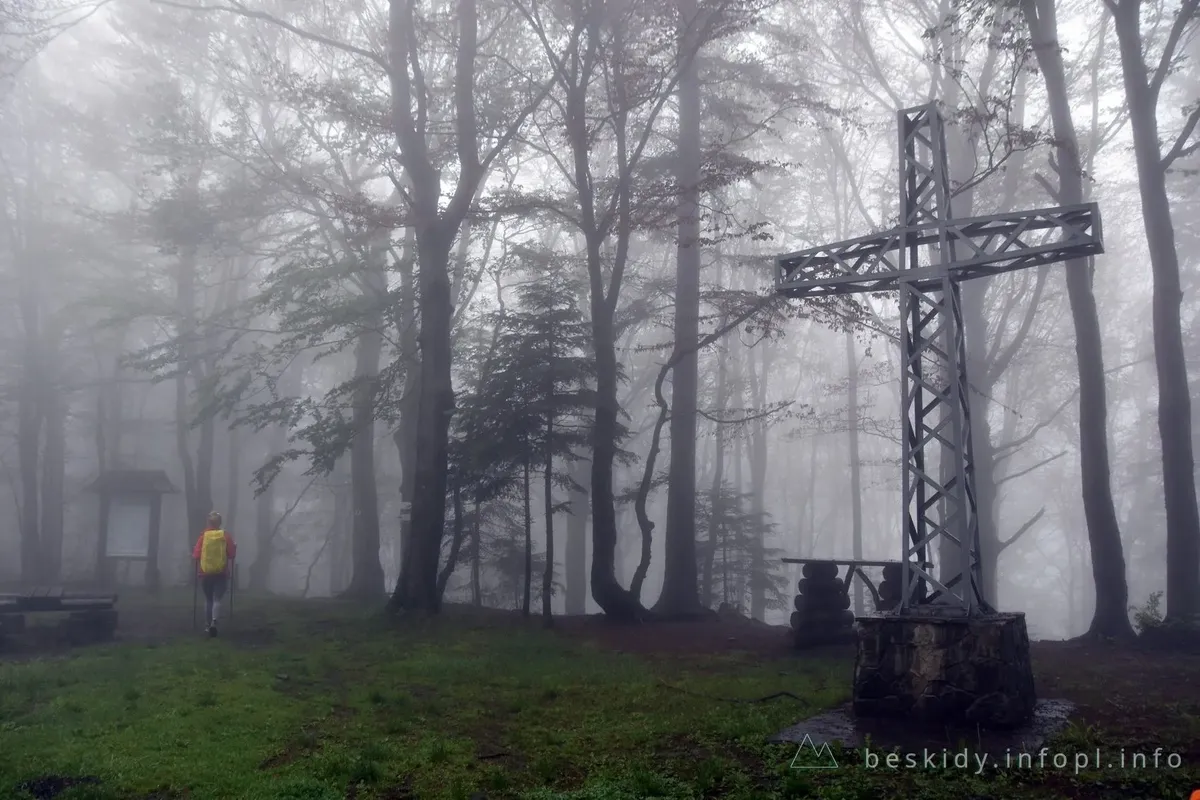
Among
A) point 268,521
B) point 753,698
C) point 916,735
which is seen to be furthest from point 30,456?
point 916,735

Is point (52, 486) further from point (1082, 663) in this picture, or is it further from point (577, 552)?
point (1082, 663)

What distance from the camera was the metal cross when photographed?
8641mm

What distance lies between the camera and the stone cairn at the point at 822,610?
13313 millimetres

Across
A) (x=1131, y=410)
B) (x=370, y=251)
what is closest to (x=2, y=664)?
(x=370, y=251)

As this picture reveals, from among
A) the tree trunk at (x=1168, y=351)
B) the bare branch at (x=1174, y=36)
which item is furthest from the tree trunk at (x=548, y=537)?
the bare branch at (x=1174, y=36)

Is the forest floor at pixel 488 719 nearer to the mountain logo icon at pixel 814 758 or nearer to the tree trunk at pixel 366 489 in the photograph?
the mountain logo icon at pixel 814 758

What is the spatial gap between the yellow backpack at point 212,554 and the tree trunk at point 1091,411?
1263 cm

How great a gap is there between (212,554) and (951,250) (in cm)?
1091

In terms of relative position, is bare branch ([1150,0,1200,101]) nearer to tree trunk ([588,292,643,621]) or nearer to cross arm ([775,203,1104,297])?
cross arm ([775,203,1104,297])

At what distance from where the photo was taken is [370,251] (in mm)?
22969

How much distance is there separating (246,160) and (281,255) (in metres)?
2.38

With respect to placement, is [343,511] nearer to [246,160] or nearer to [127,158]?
[127,158]

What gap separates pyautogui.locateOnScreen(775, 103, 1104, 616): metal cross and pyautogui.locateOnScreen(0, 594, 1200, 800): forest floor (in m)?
1.64

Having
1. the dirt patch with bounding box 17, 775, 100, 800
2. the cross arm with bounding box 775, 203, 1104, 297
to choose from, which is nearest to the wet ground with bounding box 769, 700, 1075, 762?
the cross arm with bounding box 775, 203, 1104, 297
